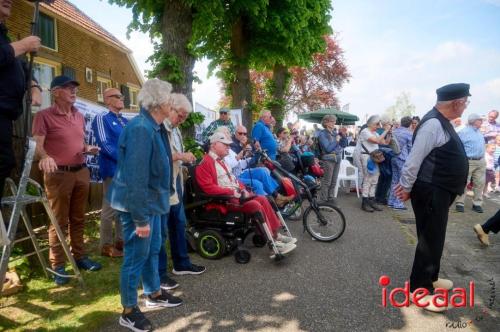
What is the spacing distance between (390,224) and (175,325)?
4903 millimetres

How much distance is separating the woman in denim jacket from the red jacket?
1424 mm

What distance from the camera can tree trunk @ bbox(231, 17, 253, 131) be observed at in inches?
453

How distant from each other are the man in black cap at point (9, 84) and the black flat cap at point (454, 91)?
349 centimetres

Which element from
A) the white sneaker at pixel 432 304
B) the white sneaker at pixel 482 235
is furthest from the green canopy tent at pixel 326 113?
the white sneaker at pixel 432 304

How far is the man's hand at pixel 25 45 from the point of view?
2.49 meters

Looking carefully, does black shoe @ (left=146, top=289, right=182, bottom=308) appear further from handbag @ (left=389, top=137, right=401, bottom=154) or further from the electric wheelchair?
handbag @ (left=389, top=137, right=401, bottom=154)

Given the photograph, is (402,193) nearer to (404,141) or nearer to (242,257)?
(242,257)

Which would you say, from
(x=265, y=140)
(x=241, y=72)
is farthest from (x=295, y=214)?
(x=241, y=72)

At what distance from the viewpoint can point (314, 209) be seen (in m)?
5.38

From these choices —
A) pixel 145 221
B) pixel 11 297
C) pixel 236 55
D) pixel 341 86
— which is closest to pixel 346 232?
pixel 145 221

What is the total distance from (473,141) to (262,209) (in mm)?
5779

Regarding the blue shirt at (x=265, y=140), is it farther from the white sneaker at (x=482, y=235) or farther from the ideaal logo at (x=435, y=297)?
the ideaal logo at (x=435, y=297)

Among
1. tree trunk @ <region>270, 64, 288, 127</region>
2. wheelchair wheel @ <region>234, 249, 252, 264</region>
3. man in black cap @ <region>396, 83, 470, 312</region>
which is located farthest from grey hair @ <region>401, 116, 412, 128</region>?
tree trunk @ <region>270, 64, 288, 127</region>

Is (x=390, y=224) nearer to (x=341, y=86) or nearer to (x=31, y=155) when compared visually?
(x=31, y=155)
